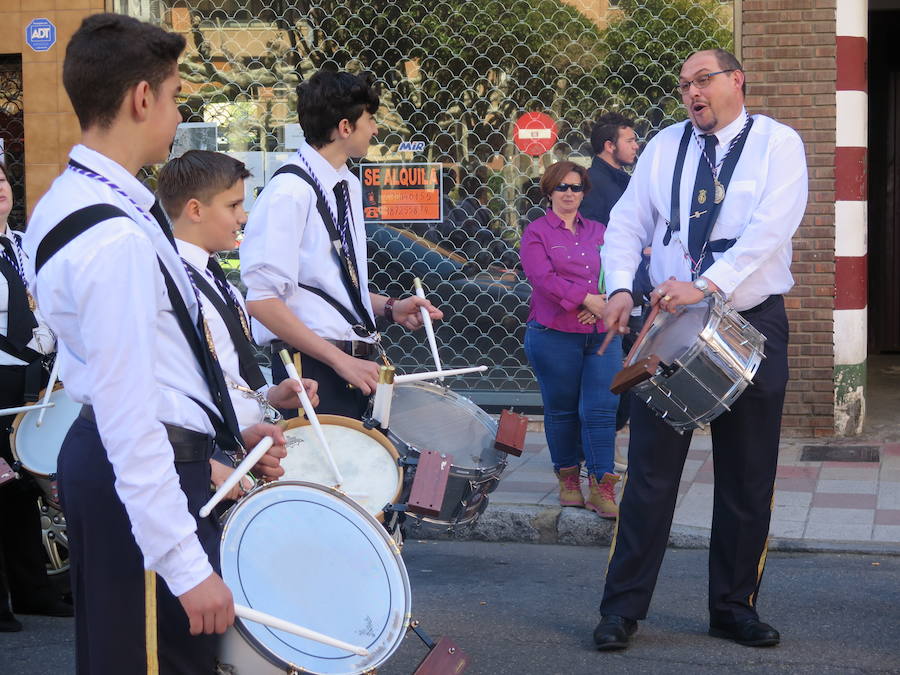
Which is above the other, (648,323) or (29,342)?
(648,323)

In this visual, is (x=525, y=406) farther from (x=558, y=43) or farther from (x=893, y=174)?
(x=893, y=174)

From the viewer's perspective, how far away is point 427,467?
400cm

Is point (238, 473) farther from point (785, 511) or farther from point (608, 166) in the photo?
point (608, 166)

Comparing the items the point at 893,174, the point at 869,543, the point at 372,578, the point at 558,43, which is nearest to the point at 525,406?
the point at 558,43

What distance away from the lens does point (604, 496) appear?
6676mm

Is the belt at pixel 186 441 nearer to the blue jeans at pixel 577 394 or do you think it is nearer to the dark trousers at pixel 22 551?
the dark trousers at pixel 22 551

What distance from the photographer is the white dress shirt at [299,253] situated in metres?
4.27

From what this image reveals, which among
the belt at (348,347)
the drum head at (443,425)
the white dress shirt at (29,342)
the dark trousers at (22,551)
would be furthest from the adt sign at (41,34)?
the drum head at (443,425)

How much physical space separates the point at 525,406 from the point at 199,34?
3.74m

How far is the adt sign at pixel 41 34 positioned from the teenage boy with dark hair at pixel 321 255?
18.5 feet

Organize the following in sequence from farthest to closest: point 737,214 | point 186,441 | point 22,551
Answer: point 22,551 → point 737,214 → point 186,441

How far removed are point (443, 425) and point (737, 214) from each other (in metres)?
1.29

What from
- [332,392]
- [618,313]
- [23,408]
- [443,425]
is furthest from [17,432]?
[618,313]

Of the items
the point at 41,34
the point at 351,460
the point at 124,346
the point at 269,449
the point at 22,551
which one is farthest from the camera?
the point at 41,34
